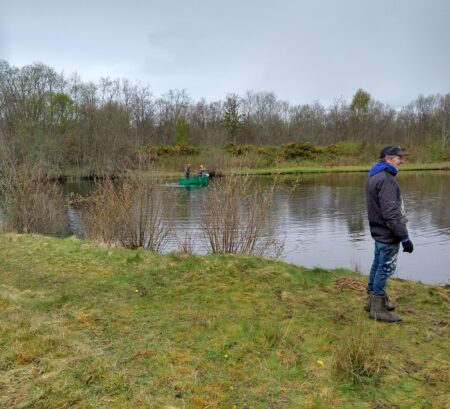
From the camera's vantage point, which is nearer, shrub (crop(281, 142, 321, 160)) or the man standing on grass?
the man standing on grass

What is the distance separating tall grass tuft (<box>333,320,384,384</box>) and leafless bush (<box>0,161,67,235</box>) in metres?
11.4

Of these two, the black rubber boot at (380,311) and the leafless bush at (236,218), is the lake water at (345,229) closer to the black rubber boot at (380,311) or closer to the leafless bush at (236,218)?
the leafless bush at (236,218)

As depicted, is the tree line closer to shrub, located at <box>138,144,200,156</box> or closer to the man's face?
shrub, located at <box>138,144,200,156</box>

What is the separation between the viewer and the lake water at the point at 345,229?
10.2 metres

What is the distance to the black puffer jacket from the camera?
172 inches

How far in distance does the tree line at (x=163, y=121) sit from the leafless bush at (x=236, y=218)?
30.2 m

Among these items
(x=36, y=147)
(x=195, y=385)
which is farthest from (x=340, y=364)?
(x=36, y=147)

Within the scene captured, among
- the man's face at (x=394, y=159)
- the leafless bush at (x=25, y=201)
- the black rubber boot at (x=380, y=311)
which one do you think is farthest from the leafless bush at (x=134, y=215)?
the man's face at (x=394, y=159)

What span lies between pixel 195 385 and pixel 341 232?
38.9 feet

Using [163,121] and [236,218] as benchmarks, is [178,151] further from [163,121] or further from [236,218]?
[236,218]

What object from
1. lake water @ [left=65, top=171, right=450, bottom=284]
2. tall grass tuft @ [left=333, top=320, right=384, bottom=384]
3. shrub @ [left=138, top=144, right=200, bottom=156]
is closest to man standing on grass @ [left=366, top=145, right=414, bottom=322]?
tall grass tuft @ [left=333, top=320, right=384, bottom=384]

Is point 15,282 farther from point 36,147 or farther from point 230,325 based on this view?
point 36,147

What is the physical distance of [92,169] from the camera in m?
40.8

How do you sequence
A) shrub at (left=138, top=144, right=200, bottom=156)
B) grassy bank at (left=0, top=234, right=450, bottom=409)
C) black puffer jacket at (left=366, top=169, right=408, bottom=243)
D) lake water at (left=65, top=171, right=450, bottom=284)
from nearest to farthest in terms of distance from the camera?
grassy bank at (left=0, top=234, right=450, bottom=409) < black puffer jacket at (left=366, top=169, right=408, bottom=243) < lake water at (left=65, top=171, right=450, bottom=284) < shrub at (left=138, top=144, right=200, bottom=156)
